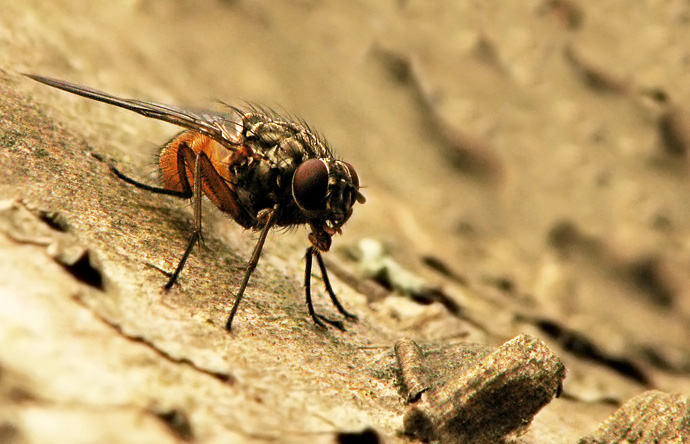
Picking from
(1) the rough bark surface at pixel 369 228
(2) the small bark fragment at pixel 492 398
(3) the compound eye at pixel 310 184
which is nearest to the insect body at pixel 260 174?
(3) the compound eye at pixel 310 184

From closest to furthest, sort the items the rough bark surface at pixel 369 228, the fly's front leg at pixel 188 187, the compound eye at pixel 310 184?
the rough bark surface at pixel 369 228 → the fly's front leg at pixel 188 187 → the compound eye at pixel 310 184

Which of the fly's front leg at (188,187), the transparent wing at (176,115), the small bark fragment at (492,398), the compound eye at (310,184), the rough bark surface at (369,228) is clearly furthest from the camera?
the compound eye at (310,184)

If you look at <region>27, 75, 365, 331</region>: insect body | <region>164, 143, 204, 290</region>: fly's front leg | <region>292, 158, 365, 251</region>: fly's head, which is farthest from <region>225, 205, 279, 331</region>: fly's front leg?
<region>164, 143, 204, 290</region>: fly's front leg

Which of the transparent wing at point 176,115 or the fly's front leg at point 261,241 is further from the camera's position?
the transparent wing at point 176,115

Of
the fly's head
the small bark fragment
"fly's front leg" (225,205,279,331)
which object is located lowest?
the small bark fragment

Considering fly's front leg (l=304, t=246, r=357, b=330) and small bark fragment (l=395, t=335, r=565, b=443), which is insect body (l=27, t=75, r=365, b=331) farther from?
small bark fragment (l=395, t=335, r=565, b=443)

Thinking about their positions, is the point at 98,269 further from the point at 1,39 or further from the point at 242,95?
the point at 242,95

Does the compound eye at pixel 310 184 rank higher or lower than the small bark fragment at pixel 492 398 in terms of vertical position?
higher

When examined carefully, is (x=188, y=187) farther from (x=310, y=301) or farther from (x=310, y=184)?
(x=310, y=301)

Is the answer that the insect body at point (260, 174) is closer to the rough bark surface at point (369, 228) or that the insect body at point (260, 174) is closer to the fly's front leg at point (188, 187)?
the fly's front leg at point (188, 187)

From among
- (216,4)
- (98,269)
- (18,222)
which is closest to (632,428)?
(98,269)
